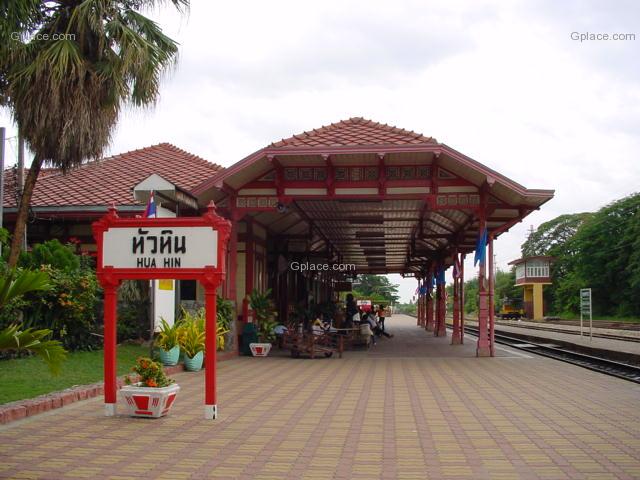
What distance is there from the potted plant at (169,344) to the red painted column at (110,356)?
13.8 feet

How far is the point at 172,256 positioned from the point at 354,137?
8.25m

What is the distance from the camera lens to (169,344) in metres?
12.4

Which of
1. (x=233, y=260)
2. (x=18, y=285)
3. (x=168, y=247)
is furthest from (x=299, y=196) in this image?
(x=18, y=285)

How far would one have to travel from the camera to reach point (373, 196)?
1594cm

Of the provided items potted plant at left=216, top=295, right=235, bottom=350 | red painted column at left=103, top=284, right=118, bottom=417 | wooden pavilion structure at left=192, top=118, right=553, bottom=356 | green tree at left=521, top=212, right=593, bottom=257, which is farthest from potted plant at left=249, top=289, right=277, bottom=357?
green tree at left=521, top=212, right=593, bottom=257

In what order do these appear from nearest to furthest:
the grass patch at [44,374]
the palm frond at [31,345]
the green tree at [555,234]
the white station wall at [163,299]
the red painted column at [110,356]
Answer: the palm frond at [31,345] → the red painted column at [110,356] → the grass patch at [44,374] → the white station wall at [163,299] → the green tree at [555,234]

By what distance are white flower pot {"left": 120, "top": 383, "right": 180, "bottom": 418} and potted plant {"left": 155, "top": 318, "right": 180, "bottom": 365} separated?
446cm

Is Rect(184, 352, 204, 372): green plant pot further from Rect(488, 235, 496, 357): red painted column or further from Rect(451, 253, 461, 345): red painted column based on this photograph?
Rect(451, 253, 461, 345): red painted column

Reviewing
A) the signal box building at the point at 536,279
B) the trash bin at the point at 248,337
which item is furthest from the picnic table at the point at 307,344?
the signal box building at the point at 536,279

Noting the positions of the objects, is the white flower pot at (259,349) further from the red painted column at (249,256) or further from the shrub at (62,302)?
the shrub at (62,302)

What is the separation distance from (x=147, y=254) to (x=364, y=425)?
3.06 metres

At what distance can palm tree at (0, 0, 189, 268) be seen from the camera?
12.0 metres

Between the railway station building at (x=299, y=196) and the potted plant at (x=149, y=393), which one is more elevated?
the railway station building at (x=299, y=196)

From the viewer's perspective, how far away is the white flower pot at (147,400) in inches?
302
